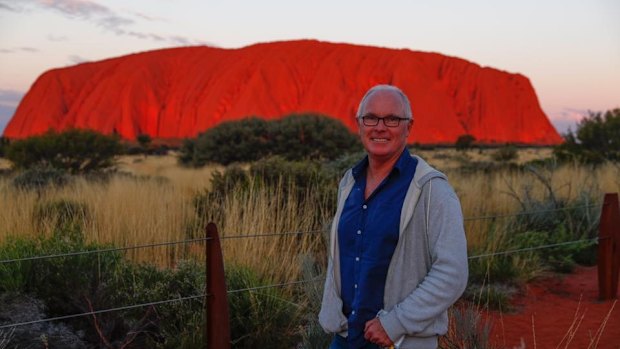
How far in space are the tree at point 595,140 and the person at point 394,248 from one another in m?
18.8

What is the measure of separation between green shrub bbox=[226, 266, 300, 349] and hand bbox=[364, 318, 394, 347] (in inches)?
108

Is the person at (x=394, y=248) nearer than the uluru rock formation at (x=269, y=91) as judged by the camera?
Yes

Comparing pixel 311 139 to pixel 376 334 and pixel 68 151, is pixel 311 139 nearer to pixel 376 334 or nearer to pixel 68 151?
pixel 68 151

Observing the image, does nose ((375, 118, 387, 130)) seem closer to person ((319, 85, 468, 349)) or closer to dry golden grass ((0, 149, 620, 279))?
person ((319, 85, 468, 349))

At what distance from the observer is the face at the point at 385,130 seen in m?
2.40

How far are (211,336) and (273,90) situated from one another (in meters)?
69.9

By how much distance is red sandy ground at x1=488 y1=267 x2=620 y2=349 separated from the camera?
18.0 feet

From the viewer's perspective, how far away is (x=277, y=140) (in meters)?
21.1

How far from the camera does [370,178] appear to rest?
2.51 metres

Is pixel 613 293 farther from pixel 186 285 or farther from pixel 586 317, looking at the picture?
pixel 186 285

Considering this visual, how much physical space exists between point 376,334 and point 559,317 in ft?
15.7

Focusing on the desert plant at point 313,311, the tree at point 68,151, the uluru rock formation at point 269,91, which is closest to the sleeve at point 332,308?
the desert plant at point 313,311

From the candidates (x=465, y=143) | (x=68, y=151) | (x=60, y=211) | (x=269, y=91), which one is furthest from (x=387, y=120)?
(x=269, y=91)

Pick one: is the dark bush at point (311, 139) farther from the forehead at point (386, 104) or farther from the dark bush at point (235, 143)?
the forehead at point (386, 104)
